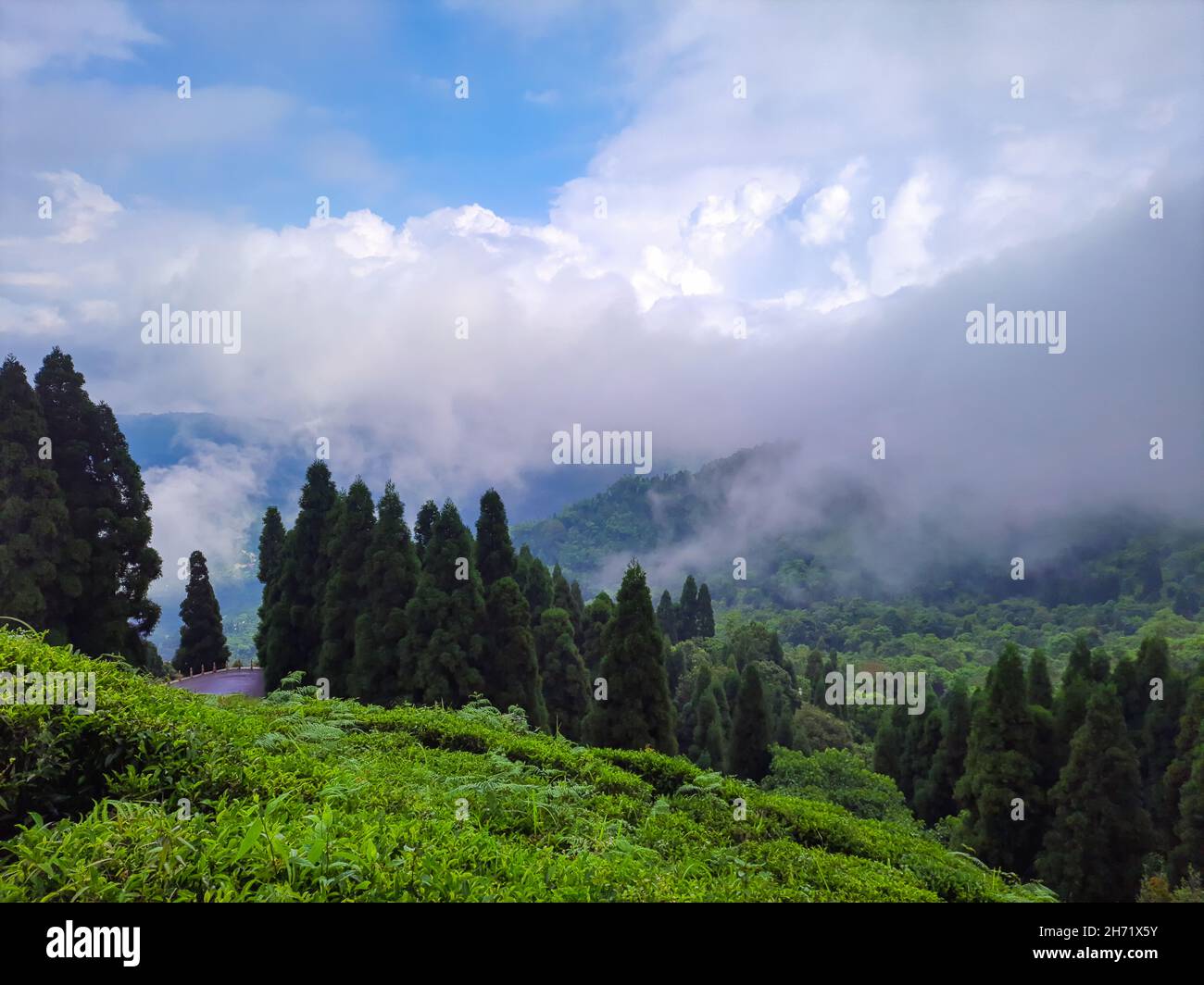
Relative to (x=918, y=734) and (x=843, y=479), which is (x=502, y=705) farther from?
(x=843, y=479)

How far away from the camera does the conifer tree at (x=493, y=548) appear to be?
72.0 ft

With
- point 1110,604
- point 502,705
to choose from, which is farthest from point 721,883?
point 1110,604

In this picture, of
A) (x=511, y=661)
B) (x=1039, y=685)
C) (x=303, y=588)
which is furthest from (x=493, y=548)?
(x=1039, y=685)

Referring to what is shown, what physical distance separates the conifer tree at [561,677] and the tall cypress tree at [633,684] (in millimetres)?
7586

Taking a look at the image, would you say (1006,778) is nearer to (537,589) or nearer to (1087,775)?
(1087,775)

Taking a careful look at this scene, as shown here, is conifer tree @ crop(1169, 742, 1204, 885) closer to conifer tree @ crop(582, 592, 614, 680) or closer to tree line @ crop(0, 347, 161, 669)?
conifer tree @ crop(582, 592, 614, 680)

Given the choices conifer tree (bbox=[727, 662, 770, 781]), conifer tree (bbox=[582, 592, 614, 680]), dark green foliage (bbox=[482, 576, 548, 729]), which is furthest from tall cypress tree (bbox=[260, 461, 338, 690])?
conifer tree (bbox=[727, 662, 770, 781])

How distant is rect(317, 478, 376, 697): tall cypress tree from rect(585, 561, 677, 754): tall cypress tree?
344 inches

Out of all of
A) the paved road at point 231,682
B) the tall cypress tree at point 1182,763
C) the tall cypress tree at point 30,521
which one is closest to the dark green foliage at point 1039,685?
the tall cypress tree at point 1182,763

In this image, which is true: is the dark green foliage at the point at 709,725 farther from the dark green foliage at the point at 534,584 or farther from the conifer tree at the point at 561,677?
the dark green foliage at the point at 534,584

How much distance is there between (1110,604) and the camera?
98125mm

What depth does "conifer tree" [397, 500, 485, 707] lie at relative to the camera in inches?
723

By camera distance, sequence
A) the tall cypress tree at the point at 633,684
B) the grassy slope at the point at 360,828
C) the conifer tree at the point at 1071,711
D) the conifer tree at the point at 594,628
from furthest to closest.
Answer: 1. the conifer tree at the point at 594,628
2. the conifer tree at the point at 1071,711
3. the tall cypress tree at the point at 633,684
4. the grassy slope at the point at 360,828
